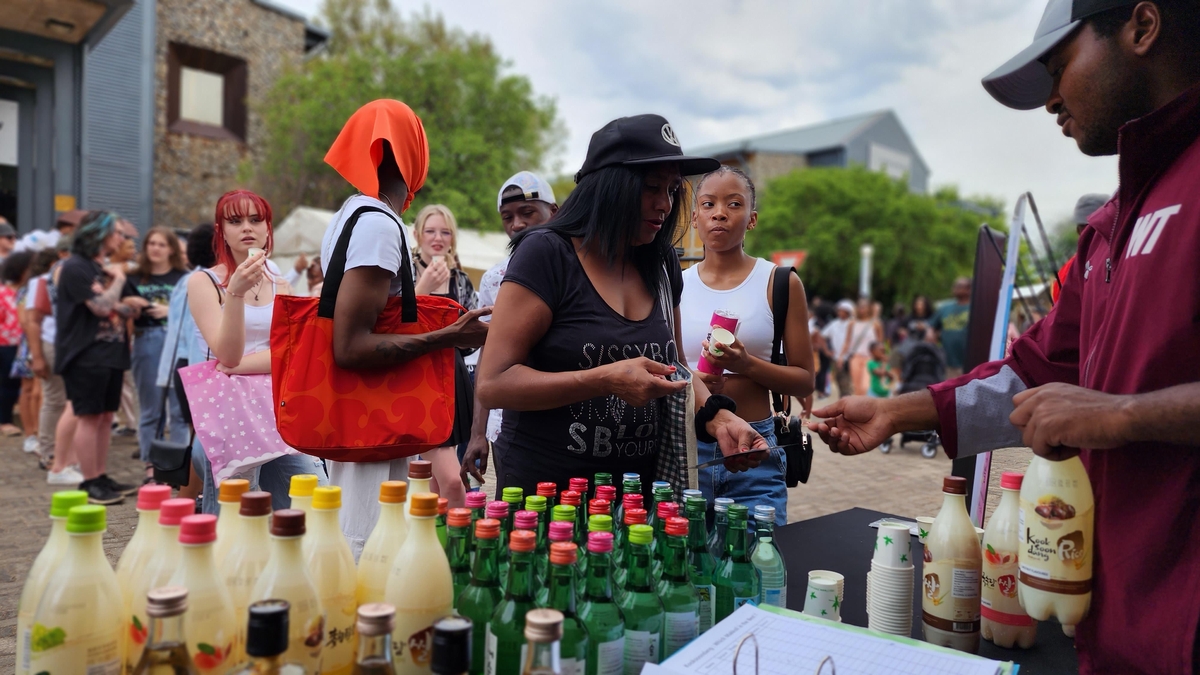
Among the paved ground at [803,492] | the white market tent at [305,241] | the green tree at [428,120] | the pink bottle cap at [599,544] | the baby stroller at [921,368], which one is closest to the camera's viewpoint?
the pink bottle cap at [599,544]

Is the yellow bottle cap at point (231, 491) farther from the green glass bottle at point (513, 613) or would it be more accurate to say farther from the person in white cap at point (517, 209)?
the person in white cap at point (517, 209)

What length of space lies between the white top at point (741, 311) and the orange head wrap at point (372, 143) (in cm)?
123

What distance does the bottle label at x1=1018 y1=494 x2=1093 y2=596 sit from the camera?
51.3 inches

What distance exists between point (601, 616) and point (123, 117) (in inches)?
714

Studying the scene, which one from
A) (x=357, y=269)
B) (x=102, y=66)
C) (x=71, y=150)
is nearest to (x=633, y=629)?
(x=357, y=269)

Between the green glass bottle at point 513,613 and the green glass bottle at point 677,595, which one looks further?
the green glass bottle at point 677,595

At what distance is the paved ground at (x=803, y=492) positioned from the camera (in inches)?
157

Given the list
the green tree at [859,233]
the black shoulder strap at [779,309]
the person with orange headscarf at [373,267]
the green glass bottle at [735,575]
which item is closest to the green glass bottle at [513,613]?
the green glass bottle at [735,575]

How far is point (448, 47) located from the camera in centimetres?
2516

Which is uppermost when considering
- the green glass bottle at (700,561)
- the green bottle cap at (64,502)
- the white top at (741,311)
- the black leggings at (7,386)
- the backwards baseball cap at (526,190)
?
the backwards baseball cap at (526,190)

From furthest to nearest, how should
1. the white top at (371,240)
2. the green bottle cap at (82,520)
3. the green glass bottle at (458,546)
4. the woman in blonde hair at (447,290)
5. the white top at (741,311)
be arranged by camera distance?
the woman in blonde hair at (447,290)
the white top at (741,311)
the white top at (371,240)
the green glass bottle at (458,546)
the green bottle cap at (82,520)

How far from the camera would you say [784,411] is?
3.27 m

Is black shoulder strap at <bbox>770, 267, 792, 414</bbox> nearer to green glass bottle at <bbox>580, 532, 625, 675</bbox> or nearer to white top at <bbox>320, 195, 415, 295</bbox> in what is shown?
white top at <bbox>320, 195, 415, 295</bbox>

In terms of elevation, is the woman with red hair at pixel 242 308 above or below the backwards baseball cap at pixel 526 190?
below
